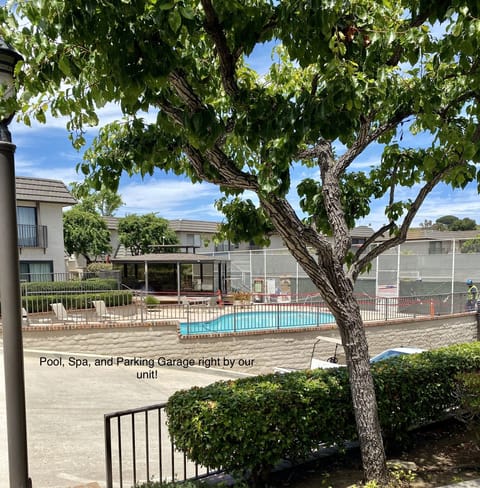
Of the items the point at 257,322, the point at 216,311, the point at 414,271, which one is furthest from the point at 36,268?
the point at 414,271

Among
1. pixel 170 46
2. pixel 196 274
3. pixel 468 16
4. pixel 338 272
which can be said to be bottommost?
pixel 196 274

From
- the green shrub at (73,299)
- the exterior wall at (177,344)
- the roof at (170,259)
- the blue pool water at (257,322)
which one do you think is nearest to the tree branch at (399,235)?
the exterior wall at (177,344)

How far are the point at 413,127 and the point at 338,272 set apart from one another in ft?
8.95

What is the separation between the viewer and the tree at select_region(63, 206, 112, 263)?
29875 millimetres

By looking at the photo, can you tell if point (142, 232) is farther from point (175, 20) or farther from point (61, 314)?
point (175, 20)

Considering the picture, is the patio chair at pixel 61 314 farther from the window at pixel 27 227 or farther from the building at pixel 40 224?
the window at pixel 27 227

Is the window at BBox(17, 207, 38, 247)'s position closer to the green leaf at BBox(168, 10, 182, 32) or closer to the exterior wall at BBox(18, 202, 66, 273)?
the exterior wall at BBox(18, 202, 66, 273)

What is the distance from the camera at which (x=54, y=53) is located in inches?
Answer: 113

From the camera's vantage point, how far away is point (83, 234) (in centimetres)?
2997

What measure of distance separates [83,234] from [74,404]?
23.7 meters

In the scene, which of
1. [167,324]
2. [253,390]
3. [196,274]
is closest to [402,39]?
[253,390]

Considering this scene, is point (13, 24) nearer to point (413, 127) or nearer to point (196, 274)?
point (413, 127)

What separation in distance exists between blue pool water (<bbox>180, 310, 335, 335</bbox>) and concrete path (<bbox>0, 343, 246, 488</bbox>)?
1.56 meters

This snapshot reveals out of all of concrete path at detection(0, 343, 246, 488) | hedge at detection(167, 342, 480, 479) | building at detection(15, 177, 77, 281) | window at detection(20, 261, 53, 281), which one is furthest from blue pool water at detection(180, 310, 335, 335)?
window at detection(20, 261, 53, 281)
